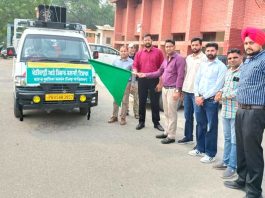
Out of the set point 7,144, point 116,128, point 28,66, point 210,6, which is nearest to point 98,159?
point 7,144

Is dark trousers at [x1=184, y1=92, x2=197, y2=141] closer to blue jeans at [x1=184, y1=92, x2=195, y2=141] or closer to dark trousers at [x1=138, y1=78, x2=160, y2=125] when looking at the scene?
blue jeans at [x1=184, y1=92, x2=195, y2=141]

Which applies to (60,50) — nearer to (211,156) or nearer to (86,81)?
(86,81)

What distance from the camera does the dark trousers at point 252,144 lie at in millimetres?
4266

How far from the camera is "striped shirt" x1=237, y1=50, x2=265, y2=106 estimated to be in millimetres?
4219

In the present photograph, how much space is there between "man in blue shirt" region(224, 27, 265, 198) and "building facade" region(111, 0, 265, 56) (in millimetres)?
4781

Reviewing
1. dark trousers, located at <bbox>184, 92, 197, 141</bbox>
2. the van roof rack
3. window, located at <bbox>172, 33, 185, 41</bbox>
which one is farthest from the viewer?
window, located at <bbox>172, 33, 185, 41</bbox>

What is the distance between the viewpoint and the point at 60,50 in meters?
8.52

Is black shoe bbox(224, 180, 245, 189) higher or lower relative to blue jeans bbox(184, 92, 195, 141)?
lower

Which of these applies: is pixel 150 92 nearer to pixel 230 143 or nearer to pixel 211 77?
pixel 211 77

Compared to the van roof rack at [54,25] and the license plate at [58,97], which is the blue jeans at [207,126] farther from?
the van roof rack at [54,25]

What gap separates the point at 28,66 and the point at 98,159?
2.92 meters

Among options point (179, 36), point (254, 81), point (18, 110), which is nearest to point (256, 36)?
point (254, 81)

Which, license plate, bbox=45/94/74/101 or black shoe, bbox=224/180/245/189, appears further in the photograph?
license plate, bbox=45/94/74/101

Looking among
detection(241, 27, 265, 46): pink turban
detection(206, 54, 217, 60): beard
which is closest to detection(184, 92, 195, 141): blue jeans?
detection(206, 54, 217, 60): beard
